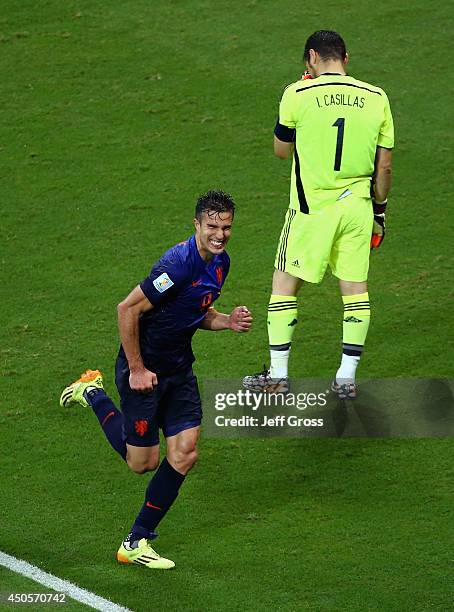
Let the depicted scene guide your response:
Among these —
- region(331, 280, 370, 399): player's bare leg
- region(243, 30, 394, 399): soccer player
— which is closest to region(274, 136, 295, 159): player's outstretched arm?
region(243, 30, 394, 399): soccer player

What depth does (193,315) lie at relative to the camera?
6938 millimetres

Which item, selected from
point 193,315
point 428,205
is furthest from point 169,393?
point 428,205

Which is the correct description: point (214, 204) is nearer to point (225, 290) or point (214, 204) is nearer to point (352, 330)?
point (352, 330)

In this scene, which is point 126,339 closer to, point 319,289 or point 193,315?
point 193,315

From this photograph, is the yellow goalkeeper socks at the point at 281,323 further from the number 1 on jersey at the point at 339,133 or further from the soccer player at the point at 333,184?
the number 1 on jersey at the point at 339,133

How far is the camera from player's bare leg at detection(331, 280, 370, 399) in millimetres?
8078

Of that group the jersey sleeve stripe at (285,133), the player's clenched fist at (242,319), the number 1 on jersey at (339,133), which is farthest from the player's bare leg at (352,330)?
the player's clenched fist at (242,319)

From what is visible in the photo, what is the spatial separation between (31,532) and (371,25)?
8090 mm

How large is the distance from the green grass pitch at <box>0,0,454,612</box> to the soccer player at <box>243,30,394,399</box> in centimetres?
84

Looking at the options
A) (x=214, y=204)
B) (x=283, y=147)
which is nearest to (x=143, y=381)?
(x=214, y=204)

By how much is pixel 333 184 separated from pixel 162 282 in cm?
178

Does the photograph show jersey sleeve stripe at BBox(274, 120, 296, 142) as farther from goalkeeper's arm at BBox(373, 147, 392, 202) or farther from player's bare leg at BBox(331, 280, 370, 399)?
player's bare leg at BBox(331, 280, 370, 399)

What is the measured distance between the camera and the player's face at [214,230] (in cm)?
669

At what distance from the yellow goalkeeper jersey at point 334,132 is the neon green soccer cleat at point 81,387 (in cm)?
171
